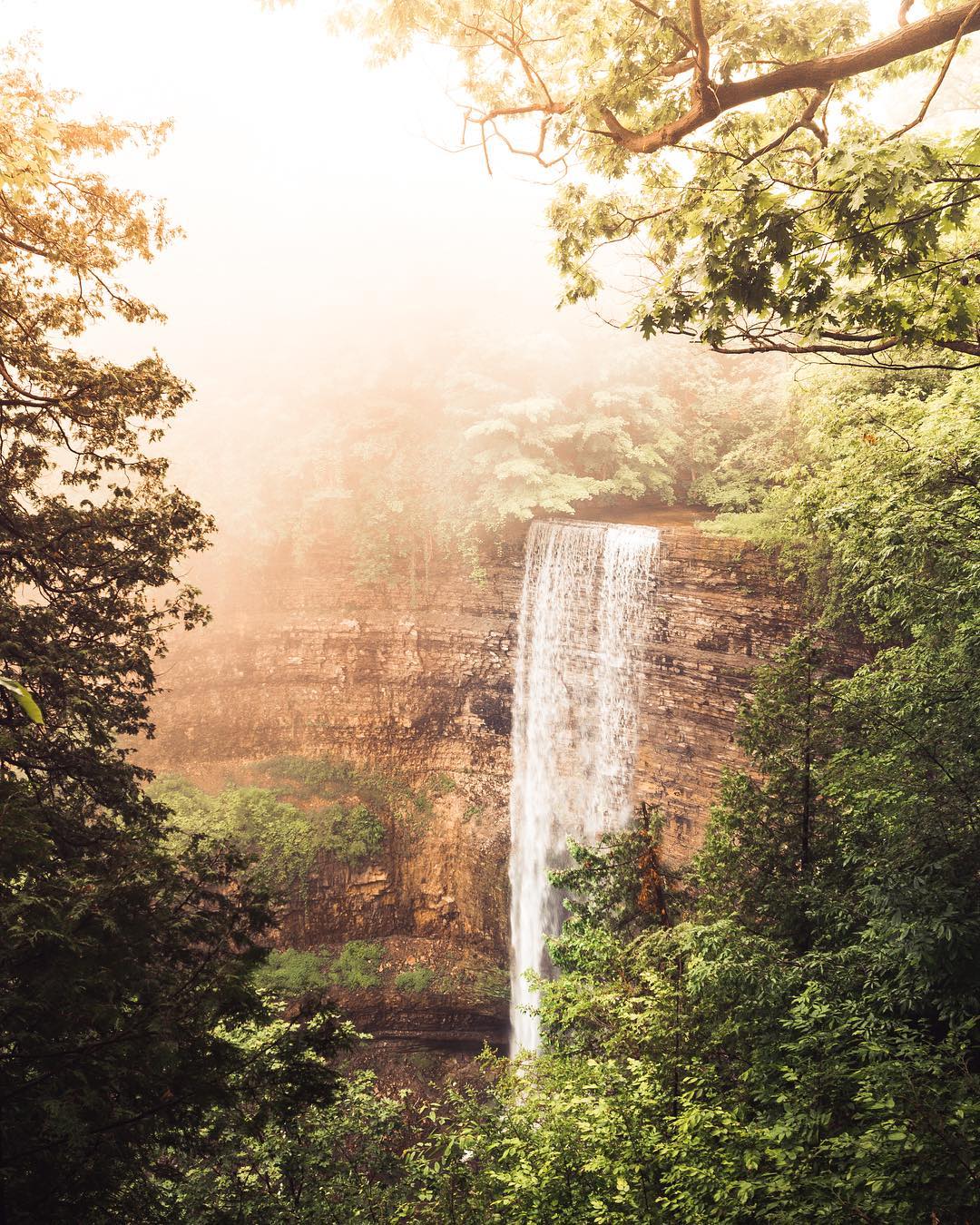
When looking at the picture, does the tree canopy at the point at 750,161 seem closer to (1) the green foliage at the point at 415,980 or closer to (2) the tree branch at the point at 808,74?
(2) the tree branch at the point at 808,74

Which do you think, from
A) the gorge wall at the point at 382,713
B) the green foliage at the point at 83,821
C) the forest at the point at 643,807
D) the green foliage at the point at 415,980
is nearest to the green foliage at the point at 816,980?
the forest at the point at 643,807

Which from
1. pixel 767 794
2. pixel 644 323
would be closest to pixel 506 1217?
pixel 767 794

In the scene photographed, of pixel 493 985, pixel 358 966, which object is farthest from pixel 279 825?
pixel 493 985

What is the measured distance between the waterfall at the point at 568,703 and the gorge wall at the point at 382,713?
2.02 ft

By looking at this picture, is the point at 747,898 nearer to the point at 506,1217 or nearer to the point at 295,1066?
the point at 506,1217

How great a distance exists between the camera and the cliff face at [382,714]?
1661 cm

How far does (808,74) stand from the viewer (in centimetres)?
322

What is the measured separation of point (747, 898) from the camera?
230 inches

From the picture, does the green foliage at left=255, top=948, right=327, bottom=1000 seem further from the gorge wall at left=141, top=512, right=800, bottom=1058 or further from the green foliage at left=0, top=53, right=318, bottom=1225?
the green foliage at left=0, top=53, right=318, bottom=1225

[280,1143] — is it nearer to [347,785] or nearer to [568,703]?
[568,703]

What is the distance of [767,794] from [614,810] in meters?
8.77

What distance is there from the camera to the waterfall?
1361 centimetres

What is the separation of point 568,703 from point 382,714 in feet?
17.7

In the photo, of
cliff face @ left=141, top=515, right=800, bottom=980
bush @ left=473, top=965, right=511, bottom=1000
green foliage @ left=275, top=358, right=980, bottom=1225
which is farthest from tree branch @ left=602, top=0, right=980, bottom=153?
bush @ left=473, top=965, right=511, bottom=1000
